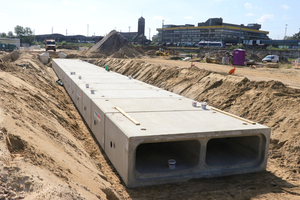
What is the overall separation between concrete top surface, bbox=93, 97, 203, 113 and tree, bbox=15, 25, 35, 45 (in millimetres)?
98923

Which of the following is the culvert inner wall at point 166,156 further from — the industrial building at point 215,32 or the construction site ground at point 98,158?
the industrial building at point 215,32

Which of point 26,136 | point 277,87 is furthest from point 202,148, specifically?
point 277,87

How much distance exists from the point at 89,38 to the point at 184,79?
107659mm

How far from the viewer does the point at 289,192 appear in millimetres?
4953

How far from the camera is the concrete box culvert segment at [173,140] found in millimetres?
4820

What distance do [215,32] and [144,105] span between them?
79.2 metres

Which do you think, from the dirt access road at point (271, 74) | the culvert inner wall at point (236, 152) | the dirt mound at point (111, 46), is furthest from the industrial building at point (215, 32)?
the culvert inner wall at point (236, 152)

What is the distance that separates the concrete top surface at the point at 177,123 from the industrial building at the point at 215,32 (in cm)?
7085

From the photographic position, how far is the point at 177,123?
5.50m

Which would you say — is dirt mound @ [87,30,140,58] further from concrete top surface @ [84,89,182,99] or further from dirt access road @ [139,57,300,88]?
concrete top surface @ [84,89,182,99]

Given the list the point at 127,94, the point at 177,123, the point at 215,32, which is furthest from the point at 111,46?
the point at 215,32

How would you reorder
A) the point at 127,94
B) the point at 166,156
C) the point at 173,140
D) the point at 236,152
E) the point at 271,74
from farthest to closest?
1. the point at 271,74
2. the point at 127,94
3. the point at 236,152
4. the point at 166,156
5. the point at 173,140

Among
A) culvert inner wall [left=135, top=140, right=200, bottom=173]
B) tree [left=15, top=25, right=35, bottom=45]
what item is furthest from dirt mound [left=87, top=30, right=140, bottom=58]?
tree [left=15, top=25, right=35, bottom=45]

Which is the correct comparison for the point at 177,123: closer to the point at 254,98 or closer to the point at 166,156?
the point at 166,156
